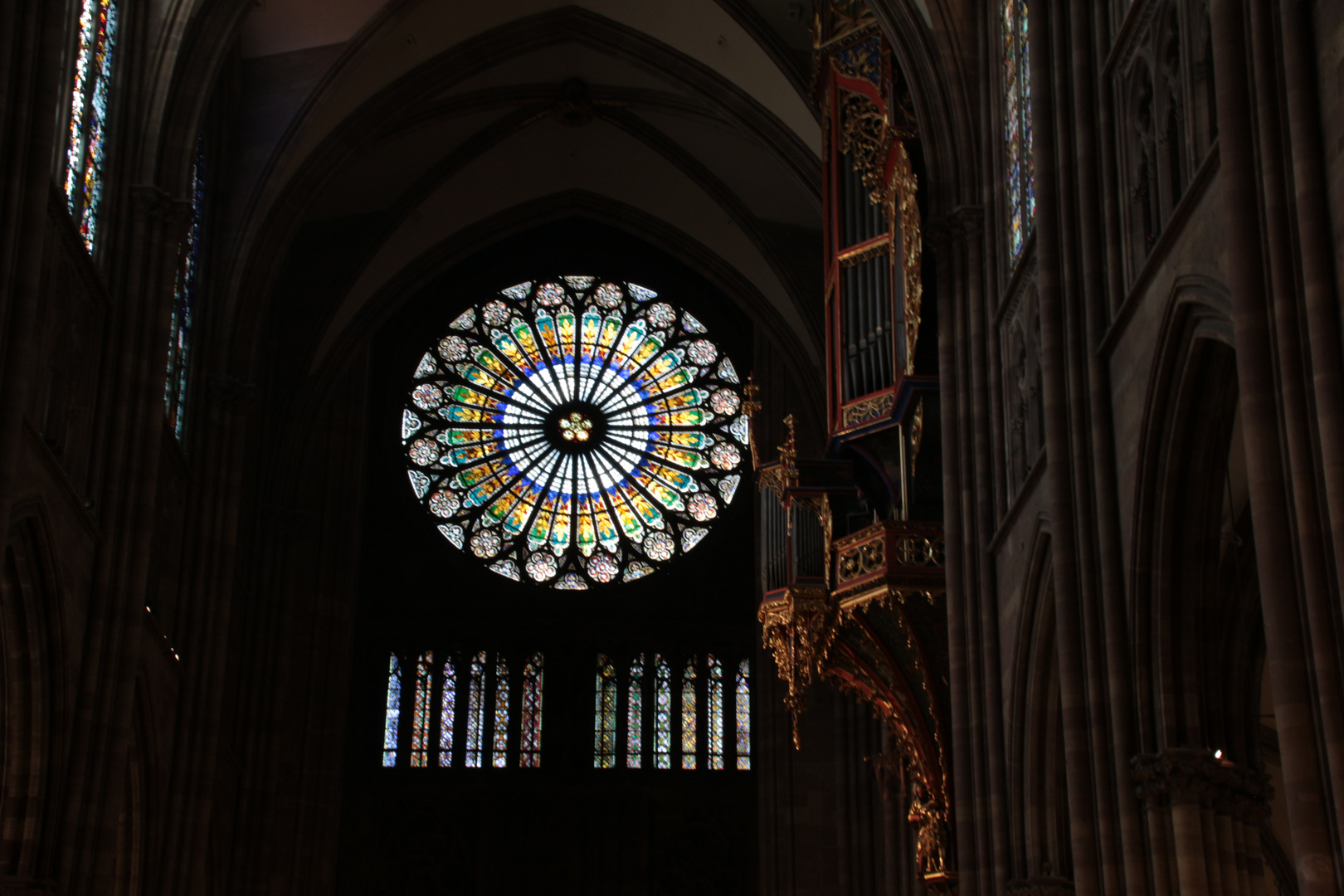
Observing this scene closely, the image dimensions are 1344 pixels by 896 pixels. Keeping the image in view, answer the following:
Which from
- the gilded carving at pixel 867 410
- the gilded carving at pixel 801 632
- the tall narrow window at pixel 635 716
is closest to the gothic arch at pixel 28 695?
the gilded carving at pixel 801 632

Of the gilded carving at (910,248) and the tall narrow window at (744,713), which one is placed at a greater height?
the gilded carving at (910,248)

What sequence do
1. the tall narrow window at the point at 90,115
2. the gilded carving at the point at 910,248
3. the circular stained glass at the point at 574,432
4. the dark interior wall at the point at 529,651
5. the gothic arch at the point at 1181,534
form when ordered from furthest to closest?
the circular stained glass at the point at 574,432, the dark interior wall at the point at 529,651, the gilded carving at the point at 910,248, the tall narrow window at the point at 90,115, the gothic arch at the point at 1181,534

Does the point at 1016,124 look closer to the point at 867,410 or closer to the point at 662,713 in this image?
the point at 867,410

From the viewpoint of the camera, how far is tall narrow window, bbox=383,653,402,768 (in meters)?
24.0

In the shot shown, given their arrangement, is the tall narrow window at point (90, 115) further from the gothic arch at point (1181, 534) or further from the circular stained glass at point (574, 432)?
the circular stained glass at point (574, 432)

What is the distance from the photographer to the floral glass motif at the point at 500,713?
2408cm

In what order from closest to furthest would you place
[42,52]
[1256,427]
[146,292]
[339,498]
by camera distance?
1. [1256,427]
2. [42,52]
3. [146,292]
4. [339,498]

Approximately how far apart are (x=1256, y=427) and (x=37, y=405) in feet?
31.2

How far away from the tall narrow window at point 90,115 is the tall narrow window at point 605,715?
34.7 feet

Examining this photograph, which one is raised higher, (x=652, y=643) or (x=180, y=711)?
(x=652, y=643)

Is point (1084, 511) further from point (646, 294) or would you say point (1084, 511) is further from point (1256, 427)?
point (646, 294)

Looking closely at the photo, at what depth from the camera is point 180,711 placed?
60.3 feet

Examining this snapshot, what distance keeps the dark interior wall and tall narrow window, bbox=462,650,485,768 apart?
0.73 ft

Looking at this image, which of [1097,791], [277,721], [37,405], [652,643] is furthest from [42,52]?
[652,643]
